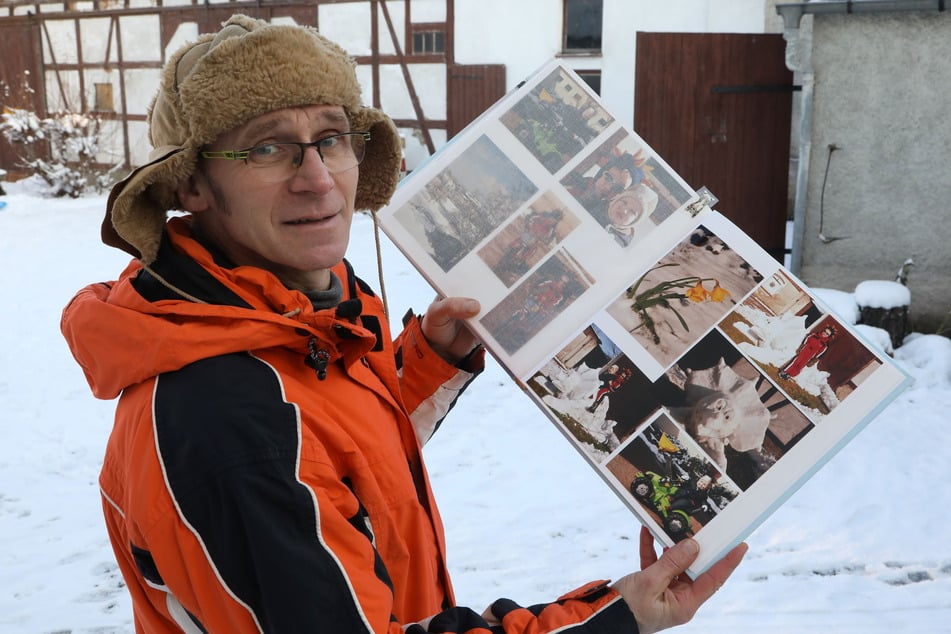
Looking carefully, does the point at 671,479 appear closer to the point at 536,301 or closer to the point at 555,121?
the point at 536,301

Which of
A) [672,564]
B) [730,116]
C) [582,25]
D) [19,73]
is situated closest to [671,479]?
[672,564]

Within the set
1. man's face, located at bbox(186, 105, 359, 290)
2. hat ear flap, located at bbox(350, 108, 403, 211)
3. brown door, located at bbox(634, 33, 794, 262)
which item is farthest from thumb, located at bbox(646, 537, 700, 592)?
brown door, located at bbox(634, 33, 794, 262)

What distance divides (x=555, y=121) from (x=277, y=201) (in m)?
0.56

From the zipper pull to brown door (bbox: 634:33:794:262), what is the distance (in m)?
7.01

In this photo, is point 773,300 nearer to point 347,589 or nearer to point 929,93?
point 347,589

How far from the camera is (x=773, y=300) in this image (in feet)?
5.18

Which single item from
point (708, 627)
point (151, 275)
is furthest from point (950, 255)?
point (151, 275)

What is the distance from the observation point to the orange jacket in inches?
43.9

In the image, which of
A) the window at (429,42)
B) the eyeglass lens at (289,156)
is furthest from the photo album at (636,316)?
the window at (429,42)

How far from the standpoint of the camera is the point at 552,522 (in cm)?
412

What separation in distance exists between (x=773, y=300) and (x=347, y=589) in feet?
2.86

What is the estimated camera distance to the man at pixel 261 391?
3.68 feet

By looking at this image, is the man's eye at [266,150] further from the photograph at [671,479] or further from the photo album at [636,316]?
the photograph at [671,479]

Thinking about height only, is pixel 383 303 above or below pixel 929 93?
below
